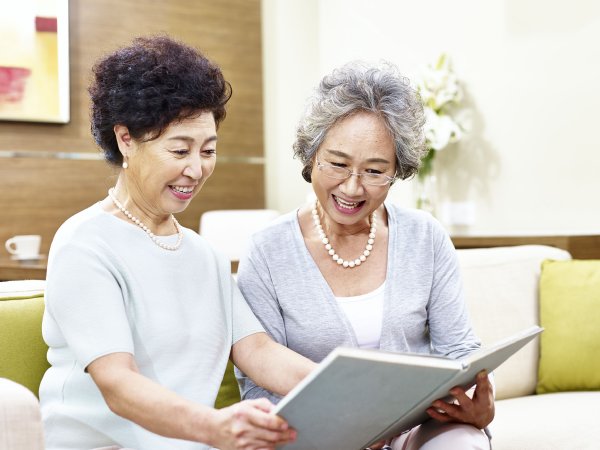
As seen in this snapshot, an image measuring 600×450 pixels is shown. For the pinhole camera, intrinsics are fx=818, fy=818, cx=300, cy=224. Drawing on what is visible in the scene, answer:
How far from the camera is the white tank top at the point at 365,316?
1.71 metres

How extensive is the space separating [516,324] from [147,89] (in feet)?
4.49

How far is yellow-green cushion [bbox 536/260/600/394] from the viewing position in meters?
2.27

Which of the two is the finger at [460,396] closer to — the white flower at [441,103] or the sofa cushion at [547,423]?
the sofa cushion at [547,423]

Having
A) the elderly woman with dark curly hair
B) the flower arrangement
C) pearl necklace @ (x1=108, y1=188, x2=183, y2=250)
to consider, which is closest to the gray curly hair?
the elderly woman with dark curly hair

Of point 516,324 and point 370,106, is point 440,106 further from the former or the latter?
point 370,106

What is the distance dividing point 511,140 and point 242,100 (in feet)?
5.50

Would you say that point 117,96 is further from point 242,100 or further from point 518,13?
point 242,100

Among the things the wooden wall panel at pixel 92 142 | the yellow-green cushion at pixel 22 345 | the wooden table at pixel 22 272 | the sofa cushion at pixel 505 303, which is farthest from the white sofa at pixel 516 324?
the wooden wall panel at pixel 92 142

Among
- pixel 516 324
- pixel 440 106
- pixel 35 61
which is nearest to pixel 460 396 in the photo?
pixel 516 324

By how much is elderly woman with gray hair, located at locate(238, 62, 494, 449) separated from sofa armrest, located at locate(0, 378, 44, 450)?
59 centimetres

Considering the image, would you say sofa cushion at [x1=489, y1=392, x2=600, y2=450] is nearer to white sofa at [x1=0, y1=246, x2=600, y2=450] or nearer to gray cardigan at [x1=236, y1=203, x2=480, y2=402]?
white sofa at [x1=0, y1=246, x2=600, y2=450]

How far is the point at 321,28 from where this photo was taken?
492 centimetres

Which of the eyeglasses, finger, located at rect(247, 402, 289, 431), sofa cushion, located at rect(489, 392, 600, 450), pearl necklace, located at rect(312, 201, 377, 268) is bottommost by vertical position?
sofa cushion, located at rect(489, 392, 600, 450)

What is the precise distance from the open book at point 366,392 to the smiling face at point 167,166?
0.46 m
